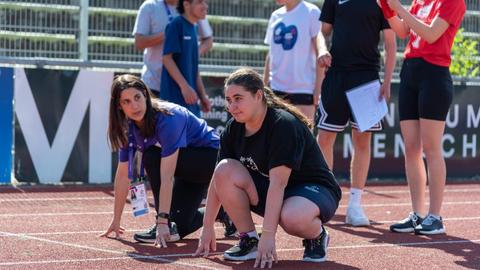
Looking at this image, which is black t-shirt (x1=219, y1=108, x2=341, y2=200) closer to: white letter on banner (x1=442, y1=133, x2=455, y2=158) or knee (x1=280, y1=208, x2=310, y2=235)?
knee (x1=280, y1=208, x2=310, y2=235)

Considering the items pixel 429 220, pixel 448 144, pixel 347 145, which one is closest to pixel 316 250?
pixel 429 220

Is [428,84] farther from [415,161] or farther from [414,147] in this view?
[415,161]

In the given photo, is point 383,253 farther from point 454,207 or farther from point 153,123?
point 454,207

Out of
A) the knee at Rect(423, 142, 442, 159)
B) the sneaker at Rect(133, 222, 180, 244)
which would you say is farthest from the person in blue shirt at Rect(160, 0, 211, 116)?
the knee at Rect(423, 142, 442, 159)

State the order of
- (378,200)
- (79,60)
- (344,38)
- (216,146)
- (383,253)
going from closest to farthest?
(383,253)
(216,146)
(344,38)
(378,200)
(79,60)

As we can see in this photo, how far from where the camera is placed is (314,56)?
29.1 ft

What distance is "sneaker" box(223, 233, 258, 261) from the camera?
5988 millimetres

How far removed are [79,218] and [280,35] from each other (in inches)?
93.8

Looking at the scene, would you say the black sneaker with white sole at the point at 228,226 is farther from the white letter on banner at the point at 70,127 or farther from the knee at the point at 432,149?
the white letter on banner at the point at 70,127

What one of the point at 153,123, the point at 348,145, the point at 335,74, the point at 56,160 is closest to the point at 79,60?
the point at 56,160

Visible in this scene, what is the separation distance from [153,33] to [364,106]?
2.48 metres

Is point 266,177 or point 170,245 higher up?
point 266,177

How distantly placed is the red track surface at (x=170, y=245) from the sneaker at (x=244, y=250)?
0.06 metres

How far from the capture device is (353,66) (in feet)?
26.6
